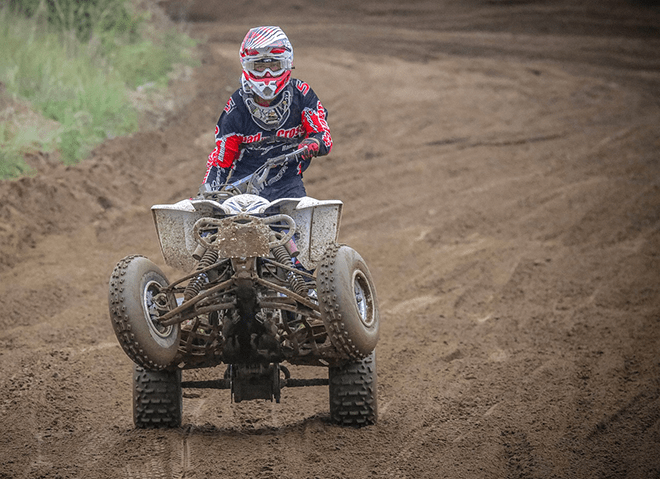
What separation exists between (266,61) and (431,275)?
4.02 metres

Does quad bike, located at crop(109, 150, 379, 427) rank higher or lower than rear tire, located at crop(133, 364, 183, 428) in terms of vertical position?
higher

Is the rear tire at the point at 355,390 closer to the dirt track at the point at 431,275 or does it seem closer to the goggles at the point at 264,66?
the dirt track at the point at 431,275

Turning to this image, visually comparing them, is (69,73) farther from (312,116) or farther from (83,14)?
(312,116)

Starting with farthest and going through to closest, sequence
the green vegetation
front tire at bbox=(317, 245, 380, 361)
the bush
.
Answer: the bush < the green vegetation < front tire at bbox=(317, 245, 380, 361)

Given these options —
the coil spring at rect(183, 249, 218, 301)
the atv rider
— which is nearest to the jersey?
the atv rider

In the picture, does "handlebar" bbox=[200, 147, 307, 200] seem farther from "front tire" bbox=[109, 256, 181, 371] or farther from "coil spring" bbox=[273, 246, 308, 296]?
"front tire" bbox=[109, 256, 181, 371]

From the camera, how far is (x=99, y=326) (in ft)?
23.9

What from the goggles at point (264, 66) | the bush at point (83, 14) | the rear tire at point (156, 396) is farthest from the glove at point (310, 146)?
the bush at point (83, 14)

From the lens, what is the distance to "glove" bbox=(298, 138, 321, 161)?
5.45m

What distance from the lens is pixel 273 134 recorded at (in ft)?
19.0

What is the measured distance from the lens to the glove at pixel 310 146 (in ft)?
17.9

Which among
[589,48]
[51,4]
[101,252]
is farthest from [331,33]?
[101,252]

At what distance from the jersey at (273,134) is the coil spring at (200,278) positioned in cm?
76

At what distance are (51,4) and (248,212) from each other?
1103cm
